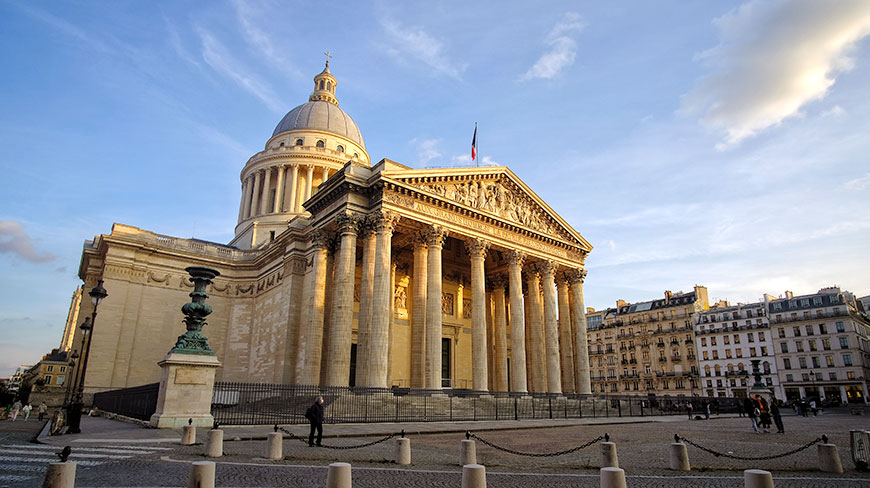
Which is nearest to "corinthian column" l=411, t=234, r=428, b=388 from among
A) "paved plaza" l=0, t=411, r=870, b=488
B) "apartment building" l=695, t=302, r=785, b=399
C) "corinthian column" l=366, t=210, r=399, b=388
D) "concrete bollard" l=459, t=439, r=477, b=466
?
"corinthian column" l=366, t=210, r=399, b=388

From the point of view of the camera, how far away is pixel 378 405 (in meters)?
22.8

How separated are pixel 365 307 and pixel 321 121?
35.2m

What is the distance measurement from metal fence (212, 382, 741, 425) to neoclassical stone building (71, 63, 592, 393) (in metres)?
1.58

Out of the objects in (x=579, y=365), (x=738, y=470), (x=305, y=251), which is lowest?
(x=738, y=470)

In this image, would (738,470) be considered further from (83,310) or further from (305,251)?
(83,310)

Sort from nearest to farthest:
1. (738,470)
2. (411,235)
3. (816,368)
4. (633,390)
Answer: (738,470), (411,235), (816,368), (633,390)

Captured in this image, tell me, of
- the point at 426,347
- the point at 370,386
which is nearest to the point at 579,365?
the point at 426,347

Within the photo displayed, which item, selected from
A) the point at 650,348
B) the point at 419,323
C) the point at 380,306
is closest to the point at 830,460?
the point at 380,306

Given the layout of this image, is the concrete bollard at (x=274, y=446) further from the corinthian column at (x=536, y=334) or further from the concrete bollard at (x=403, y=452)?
the corinthian column at (x=536, y=334)

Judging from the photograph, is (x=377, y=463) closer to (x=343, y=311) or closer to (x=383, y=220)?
(x=343, y=311)

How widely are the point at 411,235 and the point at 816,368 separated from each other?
5593cm

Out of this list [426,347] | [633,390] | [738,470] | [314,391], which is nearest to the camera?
[738,470]

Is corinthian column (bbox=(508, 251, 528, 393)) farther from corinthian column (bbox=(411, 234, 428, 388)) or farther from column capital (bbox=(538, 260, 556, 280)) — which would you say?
corinthian column (bbox=(411, 234, 428, 388))

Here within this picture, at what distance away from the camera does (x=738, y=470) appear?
9.62m
